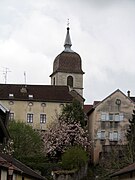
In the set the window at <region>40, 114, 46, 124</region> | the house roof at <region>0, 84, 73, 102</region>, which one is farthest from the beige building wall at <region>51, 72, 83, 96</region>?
the window at <region>40, 114, 46, 124</region>

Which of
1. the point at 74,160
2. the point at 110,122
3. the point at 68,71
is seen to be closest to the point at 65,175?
the point at 74,160

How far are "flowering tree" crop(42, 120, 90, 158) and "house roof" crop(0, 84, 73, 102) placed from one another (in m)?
11.4

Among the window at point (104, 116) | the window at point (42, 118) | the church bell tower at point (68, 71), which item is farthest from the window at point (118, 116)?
the church bell tower at point (68, 71)

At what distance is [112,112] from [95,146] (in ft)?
20.6

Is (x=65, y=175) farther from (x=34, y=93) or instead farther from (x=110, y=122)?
(x=34, y=93)

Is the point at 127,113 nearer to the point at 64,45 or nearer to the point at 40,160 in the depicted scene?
the point at 40,160

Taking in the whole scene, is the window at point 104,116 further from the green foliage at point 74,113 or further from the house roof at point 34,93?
the house roof at point 34,93

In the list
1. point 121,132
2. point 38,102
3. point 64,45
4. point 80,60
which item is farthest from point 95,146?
point 64,45

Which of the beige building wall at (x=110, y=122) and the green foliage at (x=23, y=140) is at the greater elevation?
the beige building wall at (x=110, y=122)

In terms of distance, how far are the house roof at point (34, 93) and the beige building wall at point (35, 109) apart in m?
0.74

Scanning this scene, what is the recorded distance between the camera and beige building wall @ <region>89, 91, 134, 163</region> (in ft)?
276

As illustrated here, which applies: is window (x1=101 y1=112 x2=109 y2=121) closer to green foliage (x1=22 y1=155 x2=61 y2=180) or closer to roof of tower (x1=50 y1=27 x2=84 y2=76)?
green foliage (x1=22 y1=155 x2=61 y2=180)

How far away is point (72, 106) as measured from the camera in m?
82.8

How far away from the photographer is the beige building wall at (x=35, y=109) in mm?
91625
